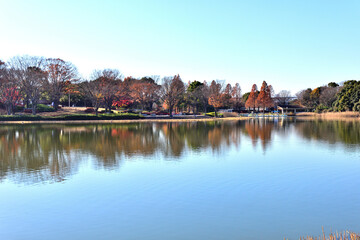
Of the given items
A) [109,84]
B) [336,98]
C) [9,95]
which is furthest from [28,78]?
[336,98]

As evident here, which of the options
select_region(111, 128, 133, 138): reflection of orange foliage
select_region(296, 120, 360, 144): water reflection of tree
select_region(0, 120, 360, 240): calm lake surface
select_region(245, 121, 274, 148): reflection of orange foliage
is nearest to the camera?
select_region(0, 120, 360, 240): calm lake surface

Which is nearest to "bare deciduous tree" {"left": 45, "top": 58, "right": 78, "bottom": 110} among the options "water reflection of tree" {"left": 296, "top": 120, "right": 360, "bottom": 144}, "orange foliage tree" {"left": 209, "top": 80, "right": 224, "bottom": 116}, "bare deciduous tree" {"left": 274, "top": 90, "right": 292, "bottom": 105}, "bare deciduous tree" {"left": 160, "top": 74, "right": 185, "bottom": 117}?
"bare deciduous tree" {"left": 160, "top": 74, "right": 185, "bottom": 117}

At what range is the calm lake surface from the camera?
905 centimetres

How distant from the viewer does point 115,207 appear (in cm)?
1090

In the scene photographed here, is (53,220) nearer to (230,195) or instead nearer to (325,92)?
(230,195)

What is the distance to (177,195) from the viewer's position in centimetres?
1221

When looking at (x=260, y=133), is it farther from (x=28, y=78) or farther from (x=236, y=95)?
(x=236, y=95)

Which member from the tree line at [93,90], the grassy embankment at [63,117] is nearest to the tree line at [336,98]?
the tree line at [93,90]

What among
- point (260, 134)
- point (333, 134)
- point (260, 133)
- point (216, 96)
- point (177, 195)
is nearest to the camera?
point (177, 195)

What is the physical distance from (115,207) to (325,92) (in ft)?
405

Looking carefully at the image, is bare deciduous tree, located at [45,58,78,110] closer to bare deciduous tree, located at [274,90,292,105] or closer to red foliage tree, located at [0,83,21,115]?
red foliage tree, located at [0,83,21,115]

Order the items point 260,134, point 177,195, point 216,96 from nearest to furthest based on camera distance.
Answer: point 177,195 → point 260,134 → point 216,96

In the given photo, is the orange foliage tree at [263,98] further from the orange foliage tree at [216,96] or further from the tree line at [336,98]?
the orange foliage tree at [216,96]

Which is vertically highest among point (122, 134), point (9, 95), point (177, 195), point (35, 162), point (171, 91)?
point (171, 91)
